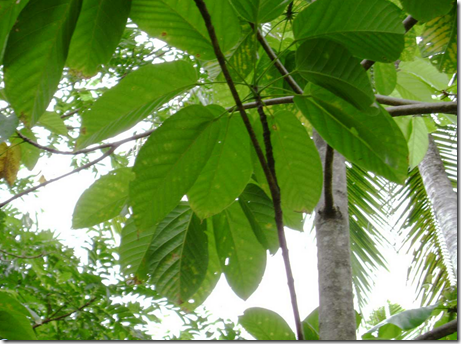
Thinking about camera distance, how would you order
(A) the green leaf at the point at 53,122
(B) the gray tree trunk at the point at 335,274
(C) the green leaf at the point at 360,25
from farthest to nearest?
(A) the green leaf at the point at 53,122
(B) the gray tree trunk at the point at 335,274
(C) the green leaf at the point at 360,25

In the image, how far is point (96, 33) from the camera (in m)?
0.67

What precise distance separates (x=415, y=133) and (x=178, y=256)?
857 millimetres

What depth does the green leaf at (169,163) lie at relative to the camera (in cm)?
75

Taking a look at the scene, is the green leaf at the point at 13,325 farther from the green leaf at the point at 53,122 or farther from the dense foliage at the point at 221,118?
the green leaf at the point at 53,122

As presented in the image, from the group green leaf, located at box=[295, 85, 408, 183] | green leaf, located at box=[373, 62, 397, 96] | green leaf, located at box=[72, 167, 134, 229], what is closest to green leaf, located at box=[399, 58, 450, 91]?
green leaf, located at box=[373, 62, 397, 96]

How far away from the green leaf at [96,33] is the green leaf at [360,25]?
276 millimetres

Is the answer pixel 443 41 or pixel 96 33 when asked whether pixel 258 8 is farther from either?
pixel 443 41

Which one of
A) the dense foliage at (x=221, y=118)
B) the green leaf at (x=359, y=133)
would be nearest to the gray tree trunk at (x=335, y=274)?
the dense foliage at (x=221, y=118)

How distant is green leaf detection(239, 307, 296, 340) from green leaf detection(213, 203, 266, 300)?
0.08 meters

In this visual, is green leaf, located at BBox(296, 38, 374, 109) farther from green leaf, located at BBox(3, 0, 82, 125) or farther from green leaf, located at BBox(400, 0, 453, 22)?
green leaf, located at BBox(3, 0, 82, 125)

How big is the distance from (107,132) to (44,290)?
1.28 m

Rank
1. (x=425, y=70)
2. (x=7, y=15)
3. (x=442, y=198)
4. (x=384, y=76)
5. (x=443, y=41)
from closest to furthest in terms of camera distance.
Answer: (x=7, y=15)
(x=443, y=41)
(x=384, y=76)
(x=425, y=70)
(x=442, y=198)

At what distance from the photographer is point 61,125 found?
4.18ft

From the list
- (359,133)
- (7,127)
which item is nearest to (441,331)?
(359,133)
